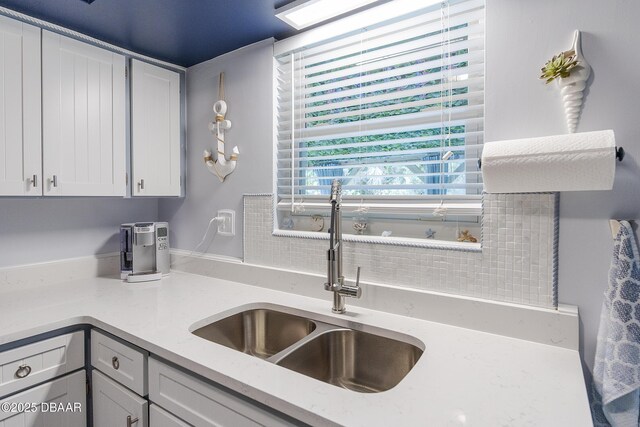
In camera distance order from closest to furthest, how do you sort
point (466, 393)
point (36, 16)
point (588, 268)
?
point (466, 393) < point (588, 268) < point (36, 16)

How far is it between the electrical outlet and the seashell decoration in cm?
147

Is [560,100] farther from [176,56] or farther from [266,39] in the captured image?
[176,56]

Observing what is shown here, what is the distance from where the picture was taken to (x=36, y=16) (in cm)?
150

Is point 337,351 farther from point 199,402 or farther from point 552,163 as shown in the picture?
point 552,163

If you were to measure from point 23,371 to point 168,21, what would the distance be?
1469 millimetres

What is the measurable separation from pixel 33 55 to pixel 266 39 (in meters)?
0.99

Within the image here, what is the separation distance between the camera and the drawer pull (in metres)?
1.20

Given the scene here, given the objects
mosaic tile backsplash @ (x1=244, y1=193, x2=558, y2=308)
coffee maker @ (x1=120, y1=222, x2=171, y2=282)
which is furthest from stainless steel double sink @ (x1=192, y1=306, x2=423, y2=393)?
coffee maker @ (x1=120, y1=222, x2=171, y2=282)

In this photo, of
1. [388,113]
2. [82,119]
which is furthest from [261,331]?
[82,119]

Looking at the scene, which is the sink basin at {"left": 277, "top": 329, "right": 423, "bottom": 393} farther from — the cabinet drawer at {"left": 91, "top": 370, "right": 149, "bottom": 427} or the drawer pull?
the drawer pull

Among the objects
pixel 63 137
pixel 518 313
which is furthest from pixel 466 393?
pixel 63 137

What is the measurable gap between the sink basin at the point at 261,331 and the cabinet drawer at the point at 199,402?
10.8 inches

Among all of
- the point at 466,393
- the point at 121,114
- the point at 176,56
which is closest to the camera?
the point at 466,393

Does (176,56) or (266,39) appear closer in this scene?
(266,39)
